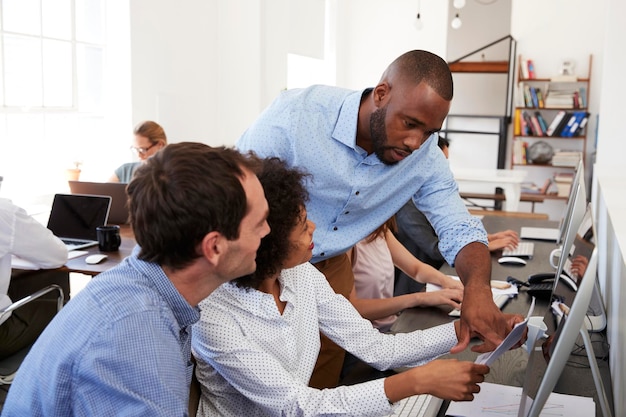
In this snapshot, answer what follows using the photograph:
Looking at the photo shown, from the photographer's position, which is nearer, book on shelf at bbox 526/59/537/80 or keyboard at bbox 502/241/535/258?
keyboard at bbox 502/241/535/258

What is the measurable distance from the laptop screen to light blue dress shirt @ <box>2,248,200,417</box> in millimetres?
2463

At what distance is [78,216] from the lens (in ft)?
11.8

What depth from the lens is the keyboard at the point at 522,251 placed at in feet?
10.5

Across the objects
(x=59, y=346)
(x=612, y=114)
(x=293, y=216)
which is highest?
(x=612, y=114)

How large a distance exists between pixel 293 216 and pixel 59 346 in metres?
0.64

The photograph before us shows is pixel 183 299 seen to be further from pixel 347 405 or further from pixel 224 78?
pixel 224 78

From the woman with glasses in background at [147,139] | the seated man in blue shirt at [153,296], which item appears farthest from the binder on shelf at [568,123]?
the seated man in blue shirt at [153,296]

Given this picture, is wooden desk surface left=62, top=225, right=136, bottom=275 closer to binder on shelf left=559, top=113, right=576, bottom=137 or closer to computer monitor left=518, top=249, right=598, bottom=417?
computer monitor left=518, top=249, right=598, bottom=417

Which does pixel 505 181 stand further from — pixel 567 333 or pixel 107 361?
pixel 107 361

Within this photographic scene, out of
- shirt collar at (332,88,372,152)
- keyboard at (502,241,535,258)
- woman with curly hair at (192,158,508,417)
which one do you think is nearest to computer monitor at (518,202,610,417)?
woman with curly hair at (192,158,508,417)

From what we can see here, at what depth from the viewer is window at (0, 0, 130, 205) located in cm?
462

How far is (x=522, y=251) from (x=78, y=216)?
85.5 inches

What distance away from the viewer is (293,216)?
1.58 metres

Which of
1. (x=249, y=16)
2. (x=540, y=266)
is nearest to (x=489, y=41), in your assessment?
(x=249, y=16)
